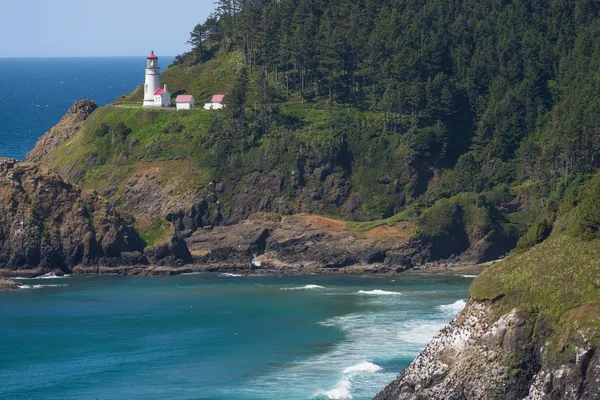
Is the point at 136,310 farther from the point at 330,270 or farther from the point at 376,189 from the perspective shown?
the point at 376,189

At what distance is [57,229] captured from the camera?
354 feet

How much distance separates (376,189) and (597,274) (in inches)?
2430

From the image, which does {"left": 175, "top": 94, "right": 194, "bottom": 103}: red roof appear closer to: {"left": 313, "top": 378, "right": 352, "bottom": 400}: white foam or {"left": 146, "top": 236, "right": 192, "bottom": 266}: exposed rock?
{"left": 146, "top": 236, "right": 192, "bottom": 266}: exposed rock

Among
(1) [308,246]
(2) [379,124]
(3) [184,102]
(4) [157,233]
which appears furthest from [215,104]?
(1) [308,246]

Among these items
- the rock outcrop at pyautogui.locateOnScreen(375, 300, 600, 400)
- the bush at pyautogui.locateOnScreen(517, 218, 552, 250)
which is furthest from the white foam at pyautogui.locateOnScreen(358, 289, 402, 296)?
the rock outcrop at pyautogui.locateOnScreen(375, 300, 600, 400)

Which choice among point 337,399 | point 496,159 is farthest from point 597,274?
point 496,159

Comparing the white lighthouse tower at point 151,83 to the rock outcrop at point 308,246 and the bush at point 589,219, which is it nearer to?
the rock outcrop at point 308,246

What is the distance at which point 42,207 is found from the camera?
108938 millimetres

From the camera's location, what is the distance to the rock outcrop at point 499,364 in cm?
5409

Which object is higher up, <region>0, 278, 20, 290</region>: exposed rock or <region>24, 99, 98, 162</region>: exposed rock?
Answer: <region>24, 99, 98, 162</region>: exposed rock

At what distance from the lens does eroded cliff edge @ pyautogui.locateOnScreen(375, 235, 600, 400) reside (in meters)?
54.5

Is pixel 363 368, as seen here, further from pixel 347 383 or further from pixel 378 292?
pixel 378 292

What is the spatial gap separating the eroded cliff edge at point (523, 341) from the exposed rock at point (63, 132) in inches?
3345

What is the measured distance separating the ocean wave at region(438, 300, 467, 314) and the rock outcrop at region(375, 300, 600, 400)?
28394 millimetres
